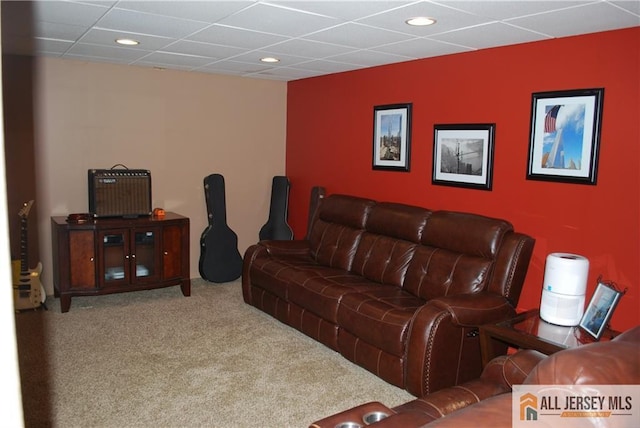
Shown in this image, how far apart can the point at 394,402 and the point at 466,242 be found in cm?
119

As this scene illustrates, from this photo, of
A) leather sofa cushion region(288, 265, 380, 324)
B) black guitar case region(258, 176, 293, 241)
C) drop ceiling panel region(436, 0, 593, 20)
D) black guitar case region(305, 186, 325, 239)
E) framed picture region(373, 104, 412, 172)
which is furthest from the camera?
black guitar case region(258, 176, 293, 241)

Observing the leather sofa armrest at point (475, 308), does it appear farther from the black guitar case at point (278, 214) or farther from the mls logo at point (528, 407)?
the black guitar case at point (278, 214)

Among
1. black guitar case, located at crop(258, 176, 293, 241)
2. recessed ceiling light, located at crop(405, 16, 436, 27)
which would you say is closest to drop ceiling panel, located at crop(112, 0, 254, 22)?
recessed ceiling light, located at crop(405, 16, 436, 27)

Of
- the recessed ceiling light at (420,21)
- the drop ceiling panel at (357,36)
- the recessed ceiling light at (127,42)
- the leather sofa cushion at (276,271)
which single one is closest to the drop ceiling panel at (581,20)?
the recessed ceiling light at (420,21)

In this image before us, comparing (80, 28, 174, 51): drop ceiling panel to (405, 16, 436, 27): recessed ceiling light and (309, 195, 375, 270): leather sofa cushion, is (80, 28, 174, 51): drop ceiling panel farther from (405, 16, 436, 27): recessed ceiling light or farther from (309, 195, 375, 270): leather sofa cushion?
(309, 195, 375, 270): leather sofa cushion

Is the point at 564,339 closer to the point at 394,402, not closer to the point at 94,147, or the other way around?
the point at 394,402

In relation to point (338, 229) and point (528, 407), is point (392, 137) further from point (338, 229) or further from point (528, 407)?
point (528, 407)

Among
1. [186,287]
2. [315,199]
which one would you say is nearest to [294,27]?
[315,199]

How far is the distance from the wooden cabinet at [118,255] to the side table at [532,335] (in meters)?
3.06

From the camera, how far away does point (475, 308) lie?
306cm

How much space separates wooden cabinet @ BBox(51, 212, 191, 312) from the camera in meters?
4.47

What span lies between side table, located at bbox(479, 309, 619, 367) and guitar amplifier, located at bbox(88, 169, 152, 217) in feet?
11.0

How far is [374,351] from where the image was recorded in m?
3.33

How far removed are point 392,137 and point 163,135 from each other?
2404mm
